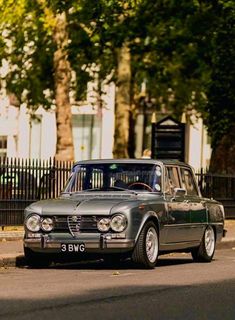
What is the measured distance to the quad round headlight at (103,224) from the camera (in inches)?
682

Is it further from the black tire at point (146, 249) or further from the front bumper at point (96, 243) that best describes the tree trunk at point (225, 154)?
the front bumper at point (96, 243)

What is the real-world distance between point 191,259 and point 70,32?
91.1 ft

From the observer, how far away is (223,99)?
4088cm

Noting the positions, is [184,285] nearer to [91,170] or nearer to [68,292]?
[68,292]

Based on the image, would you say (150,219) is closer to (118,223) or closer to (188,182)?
(118,223)

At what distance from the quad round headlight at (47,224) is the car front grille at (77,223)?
10cm

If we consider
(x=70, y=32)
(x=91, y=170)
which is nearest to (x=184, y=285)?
(x=91, y=170)

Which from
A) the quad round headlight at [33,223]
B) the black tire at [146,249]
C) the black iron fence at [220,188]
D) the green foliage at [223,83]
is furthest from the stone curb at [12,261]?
the green foliage at [223,83]

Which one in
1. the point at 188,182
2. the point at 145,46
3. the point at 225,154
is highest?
the point at 145,46

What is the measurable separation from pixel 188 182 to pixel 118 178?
1636 mm

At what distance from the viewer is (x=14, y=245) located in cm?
2156

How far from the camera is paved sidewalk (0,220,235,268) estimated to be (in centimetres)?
1858

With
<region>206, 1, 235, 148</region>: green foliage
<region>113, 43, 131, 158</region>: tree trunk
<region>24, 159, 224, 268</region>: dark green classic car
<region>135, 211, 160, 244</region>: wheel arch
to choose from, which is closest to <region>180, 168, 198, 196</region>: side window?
<region>24, 159, 224, 268</region>: dark green classic car

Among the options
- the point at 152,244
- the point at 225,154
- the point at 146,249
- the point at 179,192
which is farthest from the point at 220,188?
the point at 146,249
